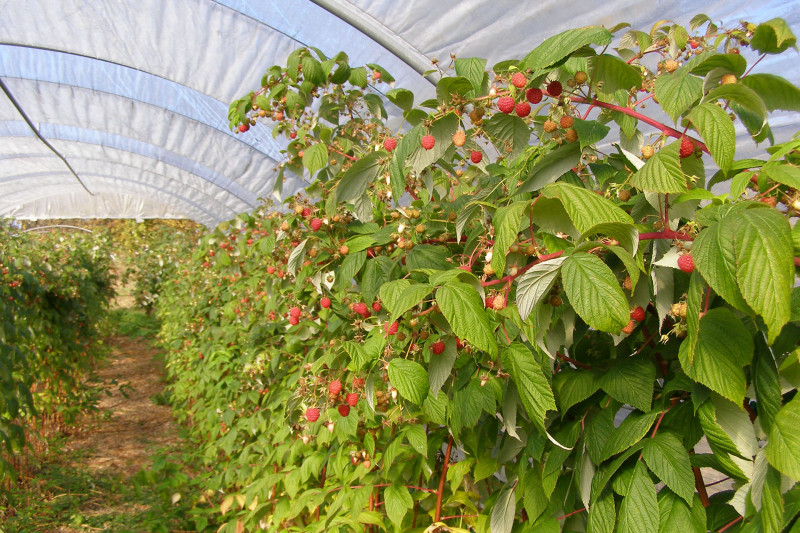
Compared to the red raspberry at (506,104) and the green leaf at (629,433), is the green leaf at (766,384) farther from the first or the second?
the red raspberry at (506,104)

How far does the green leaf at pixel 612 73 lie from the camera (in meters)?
0.91

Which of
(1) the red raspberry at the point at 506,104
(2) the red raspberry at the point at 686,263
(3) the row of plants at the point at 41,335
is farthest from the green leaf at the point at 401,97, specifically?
(3) the row of plants at the point at 41,335

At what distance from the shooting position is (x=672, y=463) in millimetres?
833

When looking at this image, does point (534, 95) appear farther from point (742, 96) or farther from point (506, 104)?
point (742, 96)

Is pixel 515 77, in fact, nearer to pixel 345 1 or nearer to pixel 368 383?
pixel 368 383

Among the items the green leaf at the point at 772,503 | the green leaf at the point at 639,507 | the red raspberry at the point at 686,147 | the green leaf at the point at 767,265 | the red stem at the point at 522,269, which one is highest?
the red raspberry at the point at 686,147

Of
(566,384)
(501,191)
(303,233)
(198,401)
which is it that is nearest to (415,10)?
(303,233)

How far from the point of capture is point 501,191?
1300 mm

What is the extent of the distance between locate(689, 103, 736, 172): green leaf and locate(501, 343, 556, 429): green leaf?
394 millimetres

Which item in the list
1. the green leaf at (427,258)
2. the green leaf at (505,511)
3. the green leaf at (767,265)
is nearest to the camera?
the green leaf at (767,265)

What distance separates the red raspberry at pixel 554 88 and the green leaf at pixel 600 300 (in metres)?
0.33

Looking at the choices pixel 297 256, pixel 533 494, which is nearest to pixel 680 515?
pixel 533 494

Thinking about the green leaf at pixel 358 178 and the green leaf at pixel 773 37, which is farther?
the green leaf at pixel 358 178

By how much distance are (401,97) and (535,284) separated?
0.72 meters
